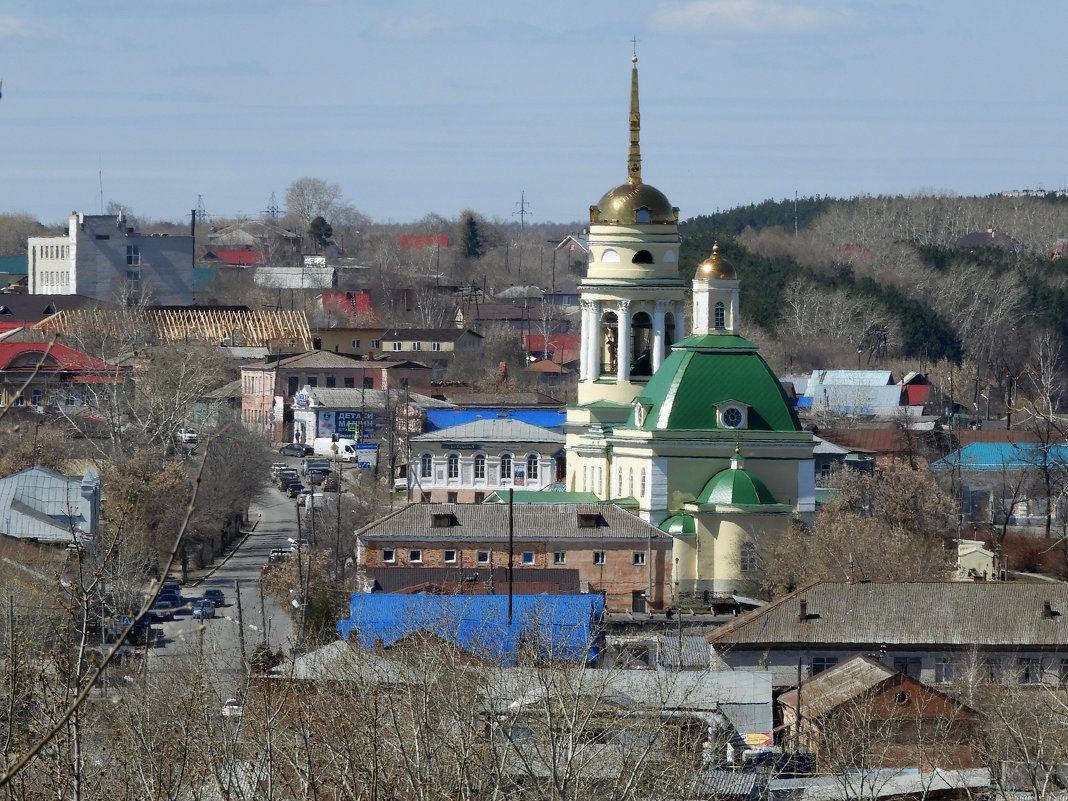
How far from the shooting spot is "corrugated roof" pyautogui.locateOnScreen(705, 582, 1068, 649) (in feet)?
117

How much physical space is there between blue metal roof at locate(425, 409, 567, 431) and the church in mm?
14780

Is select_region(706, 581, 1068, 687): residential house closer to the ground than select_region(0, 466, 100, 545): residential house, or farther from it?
closer to the ground

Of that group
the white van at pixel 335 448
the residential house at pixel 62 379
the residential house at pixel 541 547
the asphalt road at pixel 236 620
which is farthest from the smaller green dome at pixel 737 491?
the white van at pixel 335 448

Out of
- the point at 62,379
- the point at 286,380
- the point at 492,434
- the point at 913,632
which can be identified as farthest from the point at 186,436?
the point at 913,632

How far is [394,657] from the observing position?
27625 millimetres

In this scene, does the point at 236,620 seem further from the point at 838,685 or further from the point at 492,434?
the point at 492,434

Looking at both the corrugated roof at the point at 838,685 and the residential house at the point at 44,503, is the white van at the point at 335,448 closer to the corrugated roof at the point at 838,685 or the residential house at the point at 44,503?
the residential house at the point at 44,503

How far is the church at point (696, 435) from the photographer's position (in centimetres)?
4538

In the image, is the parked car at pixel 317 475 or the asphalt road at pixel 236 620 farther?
the parked car at pixel 317 475

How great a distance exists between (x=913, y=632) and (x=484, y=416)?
110 ft

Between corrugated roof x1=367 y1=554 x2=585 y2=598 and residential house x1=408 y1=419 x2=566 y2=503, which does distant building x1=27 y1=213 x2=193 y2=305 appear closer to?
residential house x1=408 y1=419 x2=566 y2=503

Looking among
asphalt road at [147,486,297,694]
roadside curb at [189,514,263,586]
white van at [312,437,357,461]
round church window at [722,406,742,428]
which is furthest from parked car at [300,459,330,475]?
round church window at [722,406,742,428]

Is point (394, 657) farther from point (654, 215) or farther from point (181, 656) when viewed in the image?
point (654, 215)

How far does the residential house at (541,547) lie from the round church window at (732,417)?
120 inches
